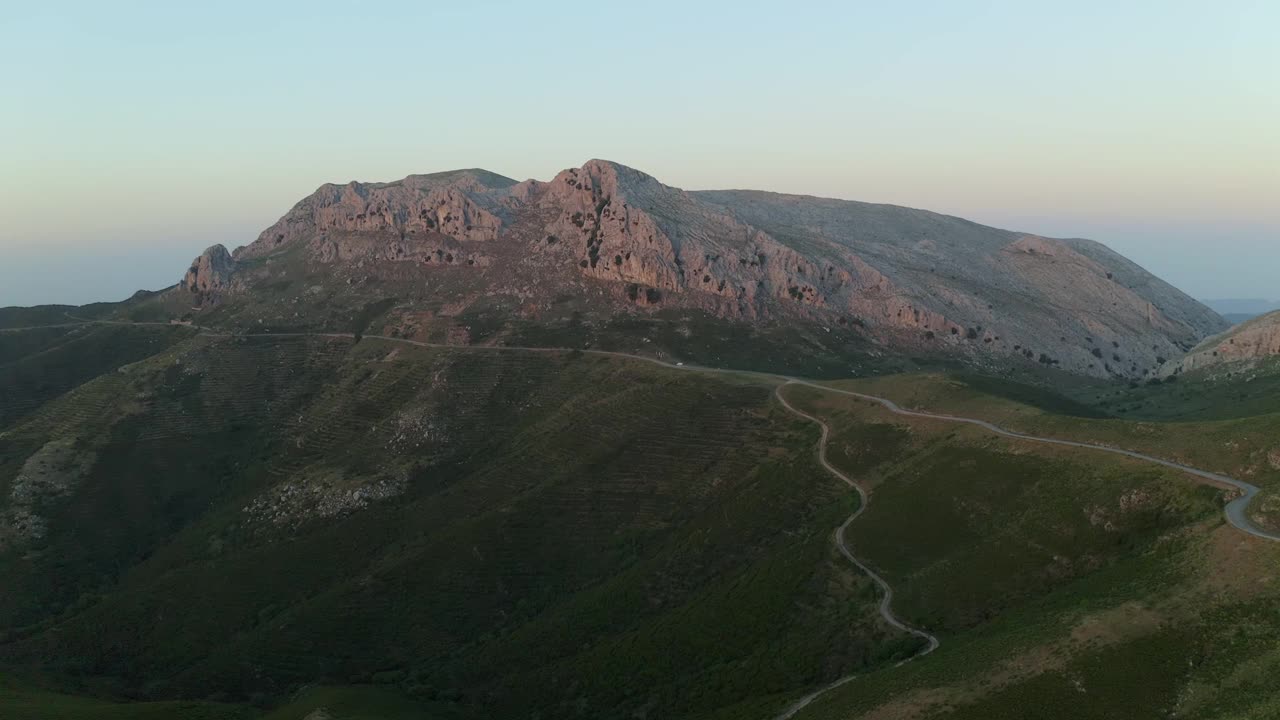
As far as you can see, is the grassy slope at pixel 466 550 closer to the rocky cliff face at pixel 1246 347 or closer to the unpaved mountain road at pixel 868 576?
the unpaved mountain road at pixel 868 576

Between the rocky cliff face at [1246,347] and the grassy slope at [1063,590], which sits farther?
the rocky cliff face at [1246,347]

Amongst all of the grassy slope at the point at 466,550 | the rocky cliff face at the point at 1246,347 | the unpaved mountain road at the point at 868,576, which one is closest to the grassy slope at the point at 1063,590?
the unpaved mountain road at the point at 868,576

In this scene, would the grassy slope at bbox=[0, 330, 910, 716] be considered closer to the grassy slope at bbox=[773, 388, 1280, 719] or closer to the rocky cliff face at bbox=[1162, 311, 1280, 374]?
the grassy slope at bbox=[773, 388, 1280, 719]

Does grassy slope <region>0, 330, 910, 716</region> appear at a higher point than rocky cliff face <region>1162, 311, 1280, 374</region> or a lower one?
lower

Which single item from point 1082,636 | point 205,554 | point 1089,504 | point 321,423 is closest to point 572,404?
point 321,423

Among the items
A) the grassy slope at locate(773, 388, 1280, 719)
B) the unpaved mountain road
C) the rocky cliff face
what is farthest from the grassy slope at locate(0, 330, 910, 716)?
the rocky cliff face

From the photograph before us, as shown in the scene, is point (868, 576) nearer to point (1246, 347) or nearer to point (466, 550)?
point (466, 550)
